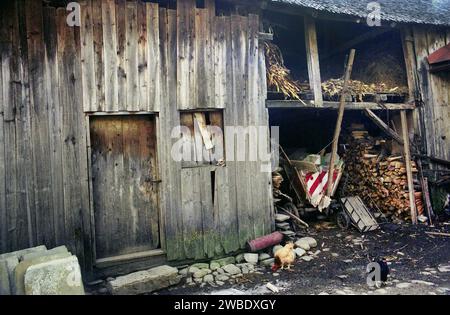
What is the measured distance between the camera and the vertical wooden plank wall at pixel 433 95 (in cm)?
966

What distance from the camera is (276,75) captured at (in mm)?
7887

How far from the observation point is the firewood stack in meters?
9.40

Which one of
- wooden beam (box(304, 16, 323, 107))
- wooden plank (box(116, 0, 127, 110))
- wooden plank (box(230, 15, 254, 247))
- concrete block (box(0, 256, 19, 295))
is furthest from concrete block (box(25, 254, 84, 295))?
wooden beam (box(304, 16, 323, 107))

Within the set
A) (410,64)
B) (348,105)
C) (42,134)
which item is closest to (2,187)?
(42,134)

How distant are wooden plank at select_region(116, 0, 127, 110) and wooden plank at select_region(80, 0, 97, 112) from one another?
0.40 meters

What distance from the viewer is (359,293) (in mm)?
5480

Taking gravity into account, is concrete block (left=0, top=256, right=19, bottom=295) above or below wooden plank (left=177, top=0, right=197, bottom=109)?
below

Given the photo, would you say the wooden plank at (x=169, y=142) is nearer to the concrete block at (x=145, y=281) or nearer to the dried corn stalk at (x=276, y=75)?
the concrete block at (x=145, y=281)

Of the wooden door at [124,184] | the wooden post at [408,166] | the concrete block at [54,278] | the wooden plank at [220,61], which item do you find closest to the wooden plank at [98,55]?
the wooden door at [124,184]

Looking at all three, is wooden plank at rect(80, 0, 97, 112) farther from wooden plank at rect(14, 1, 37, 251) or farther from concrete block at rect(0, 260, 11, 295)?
concrete block at rect(0, 260, 11, 295)

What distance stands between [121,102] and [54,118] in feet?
3.45

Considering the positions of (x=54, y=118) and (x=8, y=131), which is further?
(x=54, y=118)

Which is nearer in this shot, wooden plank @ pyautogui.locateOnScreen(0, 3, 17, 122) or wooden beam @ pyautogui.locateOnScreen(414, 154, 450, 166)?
wooden plank @ pyautogui.locateOnScreen(0, 3, 17, 122)

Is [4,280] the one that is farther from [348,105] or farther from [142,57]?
[348,105]
